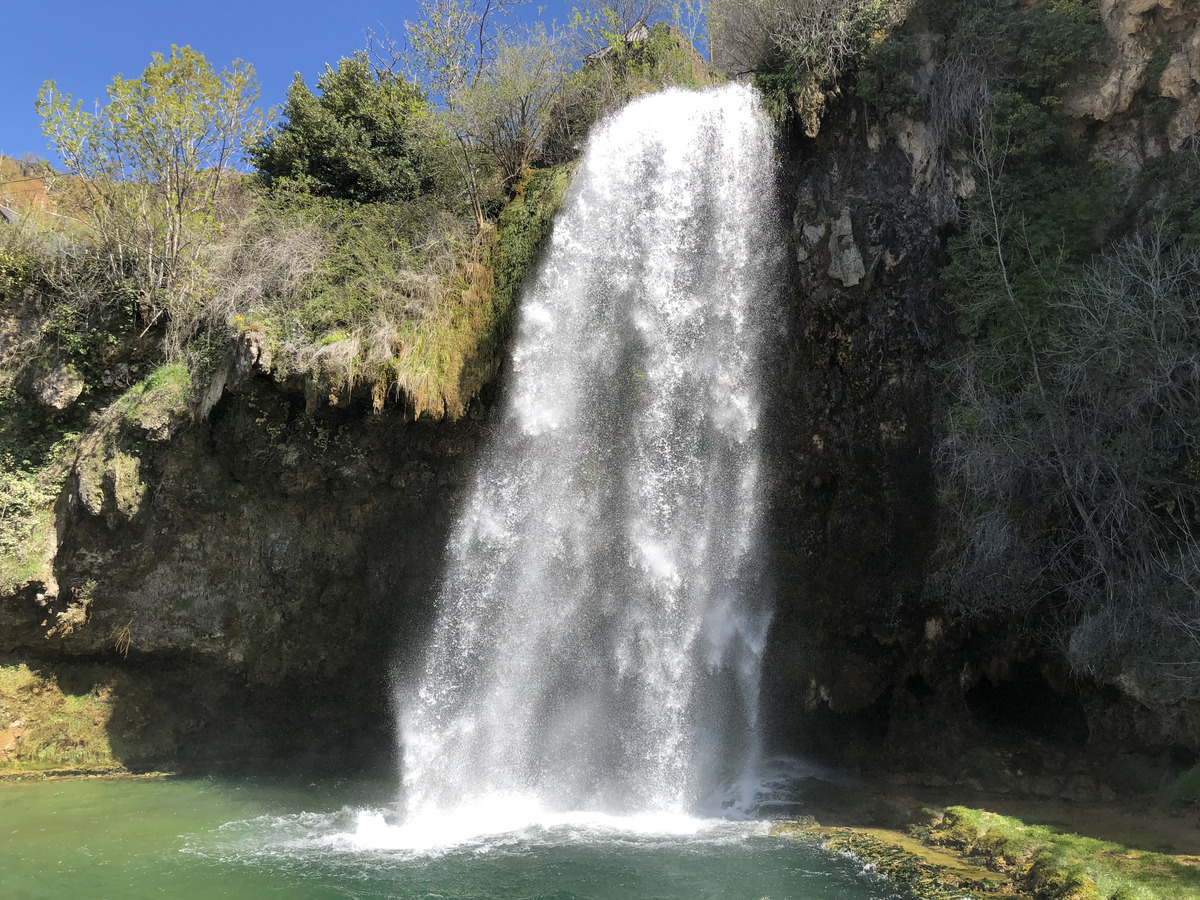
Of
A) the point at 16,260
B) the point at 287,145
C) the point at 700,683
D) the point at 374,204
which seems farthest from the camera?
the point at 287,145

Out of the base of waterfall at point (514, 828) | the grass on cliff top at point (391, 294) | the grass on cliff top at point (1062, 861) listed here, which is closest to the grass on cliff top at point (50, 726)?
the base of waterfall at point (514, 828)

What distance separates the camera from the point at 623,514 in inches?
477

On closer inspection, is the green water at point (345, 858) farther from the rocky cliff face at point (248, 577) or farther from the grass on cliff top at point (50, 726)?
the rocky cliff face at point (248, 577)

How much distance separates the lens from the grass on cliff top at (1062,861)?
700 centimetres

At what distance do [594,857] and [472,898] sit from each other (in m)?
1.58

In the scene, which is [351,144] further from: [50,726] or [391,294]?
[50,726]

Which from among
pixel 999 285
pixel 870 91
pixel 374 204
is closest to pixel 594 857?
pixel 999 285

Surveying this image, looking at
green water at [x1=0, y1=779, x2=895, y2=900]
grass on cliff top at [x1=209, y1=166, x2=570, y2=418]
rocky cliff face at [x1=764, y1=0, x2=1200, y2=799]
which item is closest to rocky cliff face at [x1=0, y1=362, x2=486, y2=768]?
grass on cliff top at [x1=209, y1=166, x2=570, y2=418]

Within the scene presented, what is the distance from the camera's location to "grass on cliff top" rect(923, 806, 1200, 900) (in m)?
7.00

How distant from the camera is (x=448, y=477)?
13.0m

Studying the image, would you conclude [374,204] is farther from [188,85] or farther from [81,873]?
[81,873]

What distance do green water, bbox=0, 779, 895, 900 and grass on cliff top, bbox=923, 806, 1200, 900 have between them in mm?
1394

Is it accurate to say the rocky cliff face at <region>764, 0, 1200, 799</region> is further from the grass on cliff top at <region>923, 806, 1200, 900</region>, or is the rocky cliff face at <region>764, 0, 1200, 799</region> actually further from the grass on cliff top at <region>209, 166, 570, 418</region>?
the grass on cliff top at <region>209, 166, 570, 418</region>

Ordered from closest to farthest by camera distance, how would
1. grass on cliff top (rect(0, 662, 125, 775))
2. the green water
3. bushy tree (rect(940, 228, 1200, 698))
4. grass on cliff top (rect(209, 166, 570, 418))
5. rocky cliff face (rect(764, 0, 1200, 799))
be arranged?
the green water < bushy tree (rect(940, 228, 1200, 698)) < rocky cliff face (rect(764, 0, 1200, 799)) < grass on cliff top (rect(209, 166, 570, 418)) < grass on cliff top (rect(0, 662, 125, 775))
